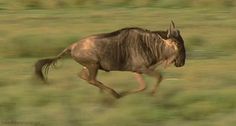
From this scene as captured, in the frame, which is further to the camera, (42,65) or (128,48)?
(42,65)

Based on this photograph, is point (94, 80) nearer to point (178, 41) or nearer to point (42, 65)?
point (42, 65)

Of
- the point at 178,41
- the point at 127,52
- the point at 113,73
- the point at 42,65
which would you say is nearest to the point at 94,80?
the point at 127,52

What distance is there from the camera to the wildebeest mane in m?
8.56

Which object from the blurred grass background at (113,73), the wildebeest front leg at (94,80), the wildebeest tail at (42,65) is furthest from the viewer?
the wildebeest tail at (42,65)

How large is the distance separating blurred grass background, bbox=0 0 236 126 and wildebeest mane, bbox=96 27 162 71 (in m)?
0.42

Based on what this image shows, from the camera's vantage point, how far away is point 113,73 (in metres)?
10.6

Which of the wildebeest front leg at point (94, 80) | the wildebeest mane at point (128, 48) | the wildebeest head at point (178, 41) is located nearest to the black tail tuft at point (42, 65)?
the wildebeest front leg at point (94, 80)

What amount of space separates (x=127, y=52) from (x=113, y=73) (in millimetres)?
2013

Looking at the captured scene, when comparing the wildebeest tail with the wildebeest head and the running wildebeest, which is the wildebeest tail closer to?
the running wildebeest

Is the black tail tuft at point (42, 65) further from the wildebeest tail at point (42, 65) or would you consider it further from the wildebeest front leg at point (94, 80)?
the wildebeest front leg at point (94, 80)

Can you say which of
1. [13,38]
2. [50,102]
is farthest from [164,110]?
[13,38]

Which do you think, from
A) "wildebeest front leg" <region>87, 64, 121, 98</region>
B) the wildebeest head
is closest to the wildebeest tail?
"wildebeest front leg" <region>87, 64, 121, 98</region>

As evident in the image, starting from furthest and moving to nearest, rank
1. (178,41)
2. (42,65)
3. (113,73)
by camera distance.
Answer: (113,73)
(42,65)
(178,41)

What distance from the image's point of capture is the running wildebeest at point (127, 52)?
28.0 ft
